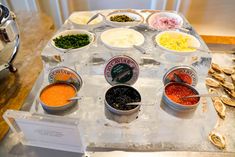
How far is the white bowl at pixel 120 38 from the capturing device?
0.87m

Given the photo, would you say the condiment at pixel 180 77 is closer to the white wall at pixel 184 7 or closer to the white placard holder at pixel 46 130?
the white placard holder at pixel 46 130

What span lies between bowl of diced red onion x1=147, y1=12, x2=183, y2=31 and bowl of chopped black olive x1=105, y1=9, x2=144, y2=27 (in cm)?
6

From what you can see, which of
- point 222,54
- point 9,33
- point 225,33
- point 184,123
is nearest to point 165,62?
point 184,123

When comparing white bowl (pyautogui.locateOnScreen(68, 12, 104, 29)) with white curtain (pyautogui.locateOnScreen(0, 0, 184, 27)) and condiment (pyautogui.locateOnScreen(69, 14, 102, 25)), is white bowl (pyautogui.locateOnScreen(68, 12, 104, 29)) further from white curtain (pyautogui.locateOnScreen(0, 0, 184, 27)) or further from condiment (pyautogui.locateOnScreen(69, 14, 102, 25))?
white curtain (pyautogui.locateOnScreen(0, 0, 184, 27))

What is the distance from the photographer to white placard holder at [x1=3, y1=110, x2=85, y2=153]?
56 centimetres

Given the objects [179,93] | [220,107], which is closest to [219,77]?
[220,107]

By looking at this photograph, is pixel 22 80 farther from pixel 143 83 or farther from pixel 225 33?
pixel 225 33

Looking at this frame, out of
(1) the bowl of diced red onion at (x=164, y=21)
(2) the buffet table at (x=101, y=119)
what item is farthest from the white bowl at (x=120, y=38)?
(1) the bowl of diced red onion at (x=164, y=21)

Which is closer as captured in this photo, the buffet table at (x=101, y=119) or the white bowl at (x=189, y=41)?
the buffet table at (x=101, y=119)

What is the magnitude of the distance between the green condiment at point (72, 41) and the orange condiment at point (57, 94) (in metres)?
0.19

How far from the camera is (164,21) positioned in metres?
1.07

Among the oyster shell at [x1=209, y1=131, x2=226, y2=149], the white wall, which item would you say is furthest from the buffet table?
the white wall

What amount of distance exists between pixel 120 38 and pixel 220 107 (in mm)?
518

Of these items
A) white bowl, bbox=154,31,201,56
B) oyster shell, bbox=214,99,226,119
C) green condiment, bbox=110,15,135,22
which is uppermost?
green condiment, bbox=110,15,135,22
